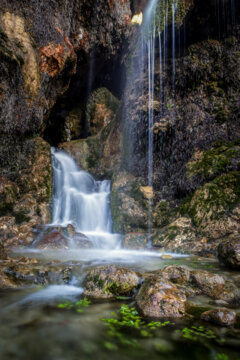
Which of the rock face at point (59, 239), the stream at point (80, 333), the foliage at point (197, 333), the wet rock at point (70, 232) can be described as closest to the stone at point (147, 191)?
the rock face at point (59, 239)

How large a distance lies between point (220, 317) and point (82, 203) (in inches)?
398

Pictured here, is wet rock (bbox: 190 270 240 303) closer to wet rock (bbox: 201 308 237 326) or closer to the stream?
the stream

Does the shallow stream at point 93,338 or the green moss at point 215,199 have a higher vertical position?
the green moss at point 215,199

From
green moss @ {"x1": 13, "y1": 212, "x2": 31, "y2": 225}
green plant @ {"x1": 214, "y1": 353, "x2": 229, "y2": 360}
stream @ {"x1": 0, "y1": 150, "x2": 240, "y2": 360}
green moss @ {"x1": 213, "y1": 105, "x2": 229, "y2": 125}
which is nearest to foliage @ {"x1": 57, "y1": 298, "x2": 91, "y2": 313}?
stream @ {"x1": 0, "y1": 150, "x2": 240, "y2": 360}

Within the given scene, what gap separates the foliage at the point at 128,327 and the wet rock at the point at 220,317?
0.46 m

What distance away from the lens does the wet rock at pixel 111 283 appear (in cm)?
353

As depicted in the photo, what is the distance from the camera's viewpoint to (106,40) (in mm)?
16234

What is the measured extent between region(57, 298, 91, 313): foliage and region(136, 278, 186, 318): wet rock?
2.41 feet

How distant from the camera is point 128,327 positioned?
253cm

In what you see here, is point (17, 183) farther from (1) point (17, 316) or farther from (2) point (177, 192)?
(1) point (17, 316)

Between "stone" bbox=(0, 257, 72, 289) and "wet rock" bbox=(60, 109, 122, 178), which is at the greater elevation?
"wet rock" bbox=(60, 109, 122, 178)

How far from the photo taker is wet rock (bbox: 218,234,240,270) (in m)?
4.71

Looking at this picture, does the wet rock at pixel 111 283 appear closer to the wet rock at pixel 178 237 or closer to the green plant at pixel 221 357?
the green plant at pixel 221 357

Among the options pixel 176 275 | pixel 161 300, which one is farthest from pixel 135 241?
pixel 161 300
